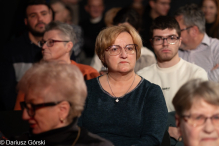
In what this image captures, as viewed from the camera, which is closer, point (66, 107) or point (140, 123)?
point (66, 107)

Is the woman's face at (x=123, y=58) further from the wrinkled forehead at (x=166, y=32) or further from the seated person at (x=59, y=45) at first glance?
the seated person at (x=59, y=45)

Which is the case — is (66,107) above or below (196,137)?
above

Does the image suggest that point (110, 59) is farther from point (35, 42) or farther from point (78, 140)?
point (35, 42)

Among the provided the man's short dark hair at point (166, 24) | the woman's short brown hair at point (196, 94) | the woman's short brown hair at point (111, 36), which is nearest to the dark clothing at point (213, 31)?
the man's short dark hair at point (166, 24)

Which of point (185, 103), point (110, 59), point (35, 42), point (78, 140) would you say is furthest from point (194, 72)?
point (35, 42)

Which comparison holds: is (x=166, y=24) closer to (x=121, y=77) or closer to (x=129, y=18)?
(x=121, y=77)

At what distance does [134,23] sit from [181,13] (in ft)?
2.02

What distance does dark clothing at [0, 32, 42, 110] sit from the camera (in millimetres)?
3732

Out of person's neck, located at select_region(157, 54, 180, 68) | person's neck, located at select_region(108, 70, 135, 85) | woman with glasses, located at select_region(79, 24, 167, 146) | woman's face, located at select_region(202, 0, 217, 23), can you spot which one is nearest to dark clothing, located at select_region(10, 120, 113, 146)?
woman with glasses, located at select_region(79, 24, 167, 146)

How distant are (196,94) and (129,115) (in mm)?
732

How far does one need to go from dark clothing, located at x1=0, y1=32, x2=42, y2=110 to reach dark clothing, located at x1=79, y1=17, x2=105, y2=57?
140 cm

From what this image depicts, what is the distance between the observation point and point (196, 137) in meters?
1.62

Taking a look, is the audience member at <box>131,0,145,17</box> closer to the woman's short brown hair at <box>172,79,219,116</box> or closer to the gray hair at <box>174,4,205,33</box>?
the gray hair at <box>174,4,205,33</box>

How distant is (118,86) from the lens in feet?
7.98
